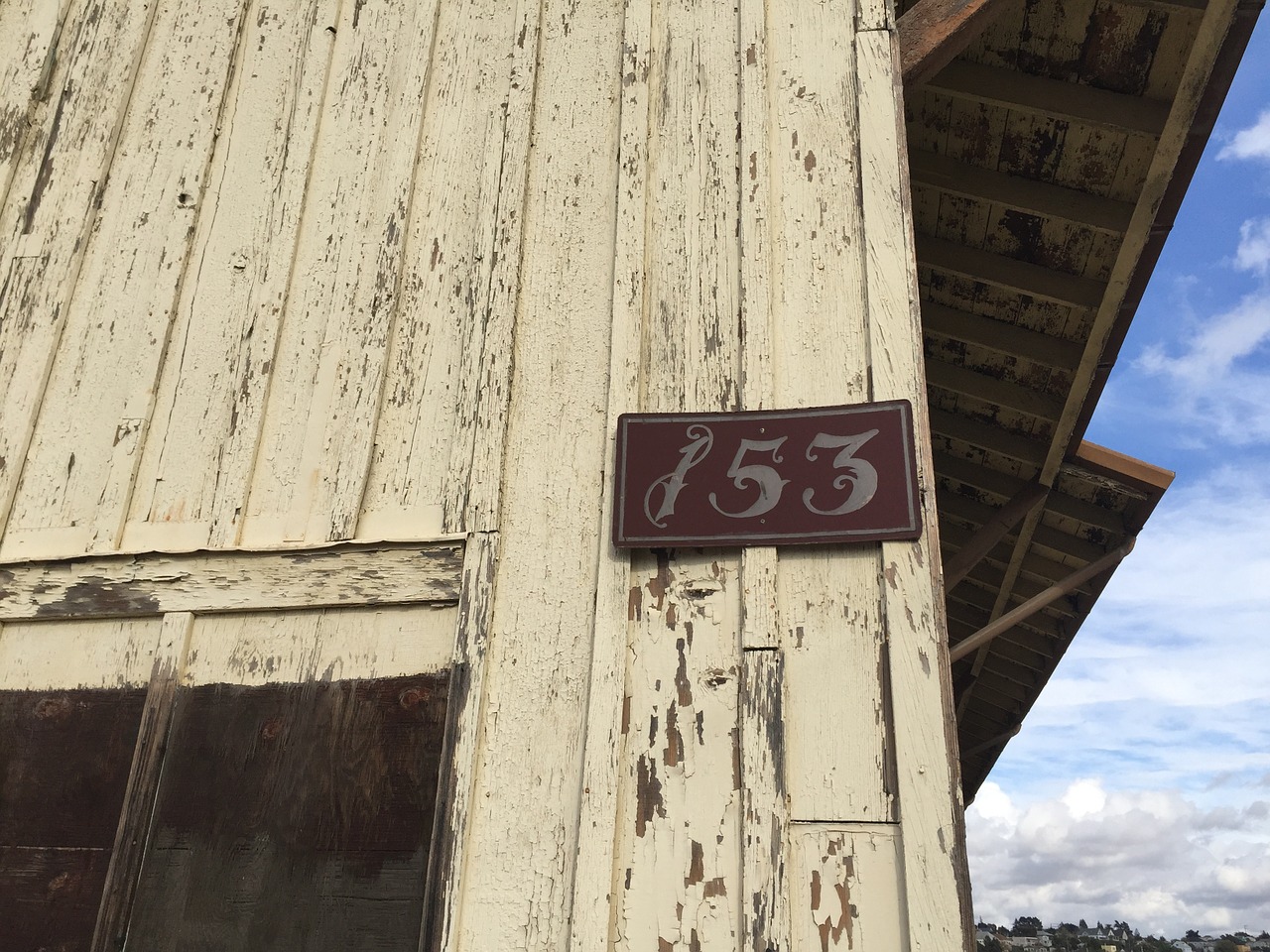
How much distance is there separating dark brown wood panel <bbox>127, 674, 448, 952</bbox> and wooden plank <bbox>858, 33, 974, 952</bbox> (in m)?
0.88

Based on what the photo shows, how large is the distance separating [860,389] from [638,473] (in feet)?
1.59

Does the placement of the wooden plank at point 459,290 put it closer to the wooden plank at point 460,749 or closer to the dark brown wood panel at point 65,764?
the wooden plank at point 460,749

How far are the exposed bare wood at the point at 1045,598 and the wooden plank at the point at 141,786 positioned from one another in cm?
318

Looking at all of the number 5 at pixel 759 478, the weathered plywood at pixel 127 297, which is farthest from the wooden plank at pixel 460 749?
the weathered plywood at pixel 127 297

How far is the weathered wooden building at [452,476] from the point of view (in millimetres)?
1654

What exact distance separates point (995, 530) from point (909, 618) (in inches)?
125

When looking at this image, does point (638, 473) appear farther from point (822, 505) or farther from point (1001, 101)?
point (1001, 101)

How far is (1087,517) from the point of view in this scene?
4.66 m

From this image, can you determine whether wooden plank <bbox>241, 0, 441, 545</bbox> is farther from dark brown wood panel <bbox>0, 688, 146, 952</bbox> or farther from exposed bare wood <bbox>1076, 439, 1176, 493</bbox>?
exposed bare wood <bbox>1076, 439, 1176, 493</bbox>

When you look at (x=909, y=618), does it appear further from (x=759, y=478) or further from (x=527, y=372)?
(x=527, y=372)

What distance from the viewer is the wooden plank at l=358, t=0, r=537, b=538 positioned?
79.1 inches

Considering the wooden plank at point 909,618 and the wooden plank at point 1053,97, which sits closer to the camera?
the wooden plank at point 909,618

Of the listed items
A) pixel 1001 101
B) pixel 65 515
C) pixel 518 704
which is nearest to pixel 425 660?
pixel 518 704

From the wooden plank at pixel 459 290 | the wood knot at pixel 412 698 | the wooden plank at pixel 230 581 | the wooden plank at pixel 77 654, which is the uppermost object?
the wooden plank at pixel 459 290
